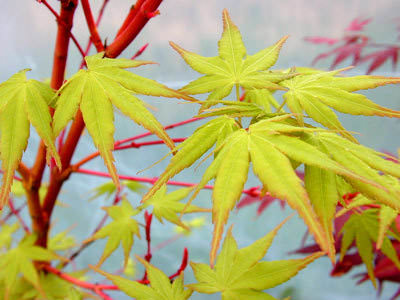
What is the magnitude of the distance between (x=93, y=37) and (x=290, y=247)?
147 centimetres

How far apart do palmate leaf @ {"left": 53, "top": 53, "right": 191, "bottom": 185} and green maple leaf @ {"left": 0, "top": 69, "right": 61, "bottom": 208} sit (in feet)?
0.04

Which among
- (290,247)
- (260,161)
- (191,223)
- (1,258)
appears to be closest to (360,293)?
(290,247)

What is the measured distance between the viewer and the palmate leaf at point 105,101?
11.0 inches

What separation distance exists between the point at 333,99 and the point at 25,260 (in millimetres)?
471

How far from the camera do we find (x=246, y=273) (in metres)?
0.37

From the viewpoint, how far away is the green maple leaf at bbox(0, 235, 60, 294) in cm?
51

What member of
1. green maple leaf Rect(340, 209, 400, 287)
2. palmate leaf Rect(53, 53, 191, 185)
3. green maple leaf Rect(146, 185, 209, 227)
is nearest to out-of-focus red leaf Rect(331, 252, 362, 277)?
green maple leaf Rect(340, 209, 400, 287)

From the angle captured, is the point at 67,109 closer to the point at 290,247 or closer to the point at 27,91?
the point at 27,91

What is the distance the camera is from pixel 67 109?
0.30 meters

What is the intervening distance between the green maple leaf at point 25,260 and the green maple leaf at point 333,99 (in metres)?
0.40

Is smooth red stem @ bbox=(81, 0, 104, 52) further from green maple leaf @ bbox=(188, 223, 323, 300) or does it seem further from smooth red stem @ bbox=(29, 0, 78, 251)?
green maple leaf @ bbox=(188, 223, 323, 300)

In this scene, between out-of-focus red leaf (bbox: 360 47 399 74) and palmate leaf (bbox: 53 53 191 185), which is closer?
palmate leaf (bbox: 53 53 191 185)

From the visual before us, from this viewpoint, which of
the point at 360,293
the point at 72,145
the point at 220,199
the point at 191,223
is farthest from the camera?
the point at 360,293

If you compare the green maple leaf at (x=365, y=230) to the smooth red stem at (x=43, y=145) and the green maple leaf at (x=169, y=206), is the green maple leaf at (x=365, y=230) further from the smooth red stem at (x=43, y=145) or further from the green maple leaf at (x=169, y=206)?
the smooth red stem at (x=43, y=145)
